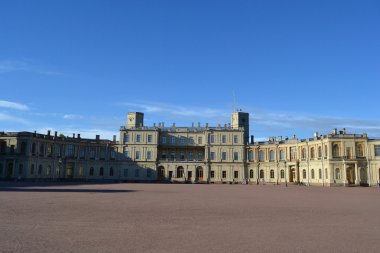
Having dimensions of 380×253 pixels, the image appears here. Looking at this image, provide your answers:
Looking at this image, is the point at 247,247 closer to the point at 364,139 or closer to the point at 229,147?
the point at 364,139

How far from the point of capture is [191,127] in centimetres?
7519

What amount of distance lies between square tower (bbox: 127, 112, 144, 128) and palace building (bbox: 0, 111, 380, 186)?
710cm

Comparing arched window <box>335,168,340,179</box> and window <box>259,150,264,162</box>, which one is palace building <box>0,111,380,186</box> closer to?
window <box>259,150,264,162</box>

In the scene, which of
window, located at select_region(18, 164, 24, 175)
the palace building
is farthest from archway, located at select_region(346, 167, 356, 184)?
window, located at select_region(18, 164, 24, 175)

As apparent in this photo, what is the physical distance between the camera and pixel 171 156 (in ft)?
245

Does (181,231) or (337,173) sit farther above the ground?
(337,173)

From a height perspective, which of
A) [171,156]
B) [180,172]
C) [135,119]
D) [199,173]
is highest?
[135,119]

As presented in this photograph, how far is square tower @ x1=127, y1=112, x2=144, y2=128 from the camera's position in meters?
81.9

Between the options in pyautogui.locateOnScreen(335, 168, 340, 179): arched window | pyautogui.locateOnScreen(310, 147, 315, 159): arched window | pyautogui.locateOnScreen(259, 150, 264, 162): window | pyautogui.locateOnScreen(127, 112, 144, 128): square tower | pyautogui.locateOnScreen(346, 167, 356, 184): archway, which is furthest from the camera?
pyautogui.locateOnScreen(127, 112, 144, 128): square tower

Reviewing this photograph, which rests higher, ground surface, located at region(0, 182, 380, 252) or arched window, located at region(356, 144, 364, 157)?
arched window, located at region(356, 144, 364, 157)

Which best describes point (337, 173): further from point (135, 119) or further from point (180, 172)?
point (135, 119)

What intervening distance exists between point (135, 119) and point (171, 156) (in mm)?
13575

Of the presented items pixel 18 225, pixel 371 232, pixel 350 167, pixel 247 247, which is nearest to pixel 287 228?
pixel 371 232

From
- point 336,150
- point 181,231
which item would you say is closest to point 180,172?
point 336,150
